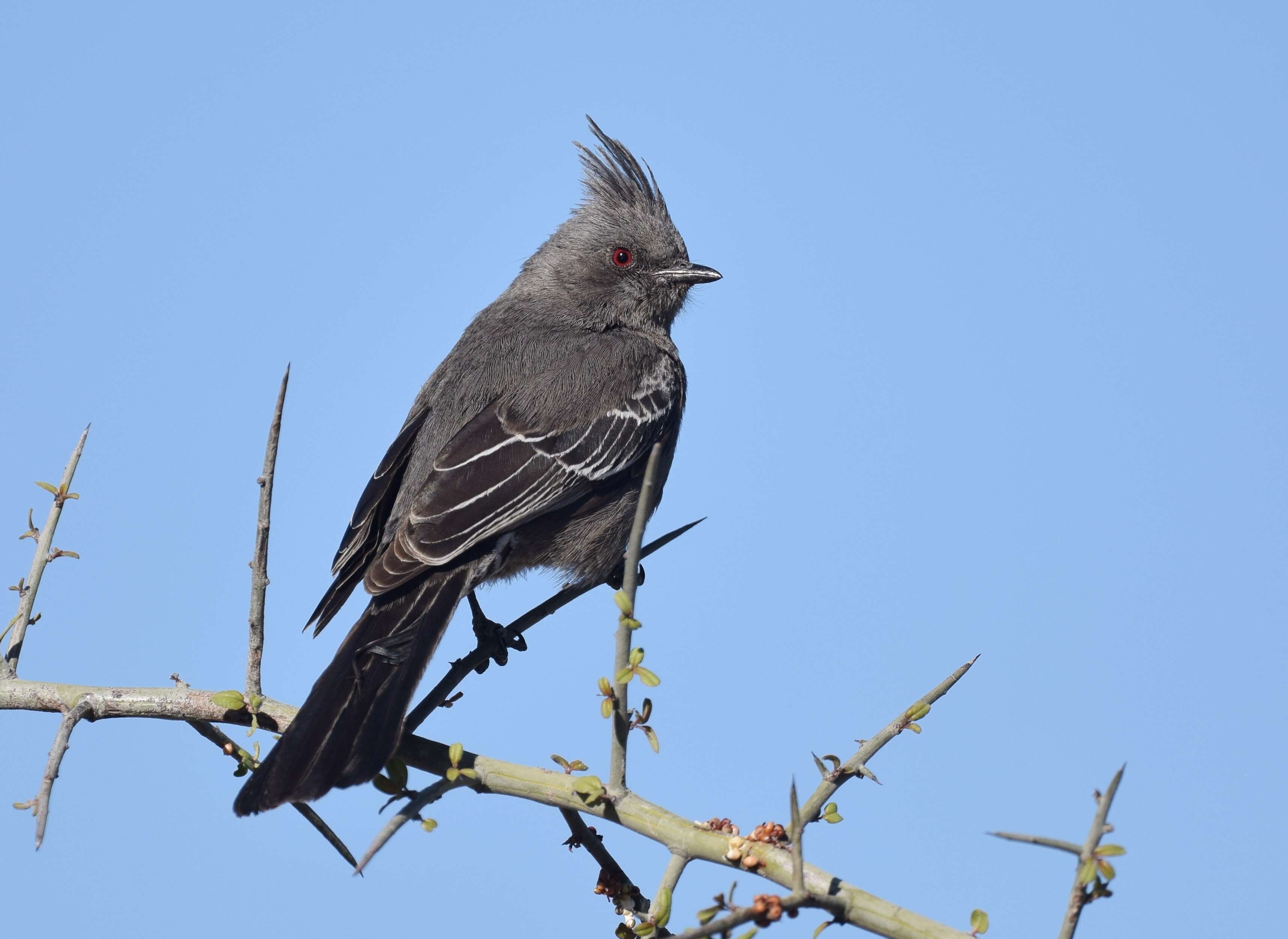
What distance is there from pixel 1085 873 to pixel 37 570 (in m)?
2.91

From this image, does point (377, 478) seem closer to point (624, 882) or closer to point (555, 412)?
point (555, 412)

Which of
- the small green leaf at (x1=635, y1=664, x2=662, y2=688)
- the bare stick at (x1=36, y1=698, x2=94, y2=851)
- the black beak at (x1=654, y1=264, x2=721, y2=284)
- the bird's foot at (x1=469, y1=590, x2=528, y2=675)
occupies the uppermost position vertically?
the black beak at (x1=654, y1=264, x2=721, y2=284)

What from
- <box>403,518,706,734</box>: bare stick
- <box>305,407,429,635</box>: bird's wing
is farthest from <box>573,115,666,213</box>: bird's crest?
<box>403,518,706,734</box>: bare stick

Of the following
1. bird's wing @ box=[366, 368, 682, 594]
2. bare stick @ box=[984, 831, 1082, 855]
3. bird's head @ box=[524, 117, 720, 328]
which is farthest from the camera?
bird's head @ box=[524, 117, 720, 328]

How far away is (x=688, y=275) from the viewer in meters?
7.63

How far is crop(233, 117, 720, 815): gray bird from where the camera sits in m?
3.81

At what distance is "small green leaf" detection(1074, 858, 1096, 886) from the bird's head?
5620mm

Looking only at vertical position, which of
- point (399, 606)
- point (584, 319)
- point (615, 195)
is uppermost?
point (615, 195)

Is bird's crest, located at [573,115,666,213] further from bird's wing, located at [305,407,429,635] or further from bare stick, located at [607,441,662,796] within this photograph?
bare stick, located at [607,441,662,796]

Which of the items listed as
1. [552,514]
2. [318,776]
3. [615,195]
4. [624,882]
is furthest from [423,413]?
[624,882]

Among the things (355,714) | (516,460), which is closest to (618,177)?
(516,460)

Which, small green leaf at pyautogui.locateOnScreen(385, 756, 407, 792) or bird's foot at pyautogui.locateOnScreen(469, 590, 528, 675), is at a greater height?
bird's foot at pyautogui.locateOnScreen(469, 590, 528, 675)

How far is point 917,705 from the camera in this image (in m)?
2.78

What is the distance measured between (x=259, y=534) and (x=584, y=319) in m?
3.96
